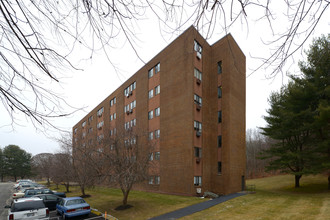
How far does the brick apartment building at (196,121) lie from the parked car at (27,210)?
12.3 metres

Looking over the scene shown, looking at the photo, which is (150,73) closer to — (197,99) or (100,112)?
(197,99)

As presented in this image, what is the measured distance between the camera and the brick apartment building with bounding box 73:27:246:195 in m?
25.3

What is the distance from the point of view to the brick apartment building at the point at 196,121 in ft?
83.1

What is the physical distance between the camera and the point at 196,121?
25906 mm

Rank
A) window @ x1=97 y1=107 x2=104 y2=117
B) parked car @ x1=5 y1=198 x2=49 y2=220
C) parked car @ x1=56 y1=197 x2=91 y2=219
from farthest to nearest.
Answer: window @ x1=97 y1=107 x2=104 y2=117 → parked car @ x1=56 y1=197 x2=91 y2=219 → parked car @ x1=5 y1=198 x2=49 y2=220

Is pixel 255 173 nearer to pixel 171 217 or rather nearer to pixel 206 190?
pixel 206 190

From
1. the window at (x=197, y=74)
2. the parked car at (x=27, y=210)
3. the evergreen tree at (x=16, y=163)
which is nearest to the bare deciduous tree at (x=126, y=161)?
the parked car at (x=27, y=210)

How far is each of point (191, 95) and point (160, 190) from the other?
12831mm

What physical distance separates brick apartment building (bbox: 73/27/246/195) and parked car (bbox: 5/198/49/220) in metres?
12.3

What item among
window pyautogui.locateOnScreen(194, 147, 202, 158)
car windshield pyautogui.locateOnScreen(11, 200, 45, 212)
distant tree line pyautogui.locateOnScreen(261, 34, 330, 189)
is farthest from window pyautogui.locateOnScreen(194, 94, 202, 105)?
car windshield pyautogui.locateOnScreen(11, 200, 45, 212)

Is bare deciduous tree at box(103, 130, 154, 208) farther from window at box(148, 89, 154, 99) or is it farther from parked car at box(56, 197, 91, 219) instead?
window at box(148, 89, 154, 99)

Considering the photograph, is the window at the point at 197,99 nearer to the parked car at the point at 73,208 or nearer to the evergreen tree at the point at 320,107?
the evergreen tree at the point at 320,107

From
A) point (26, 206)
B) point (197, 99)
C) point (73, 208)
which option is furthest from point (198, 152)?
point (26, 206)

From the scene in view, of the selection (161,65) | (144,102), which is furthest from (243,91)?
(144,102)
